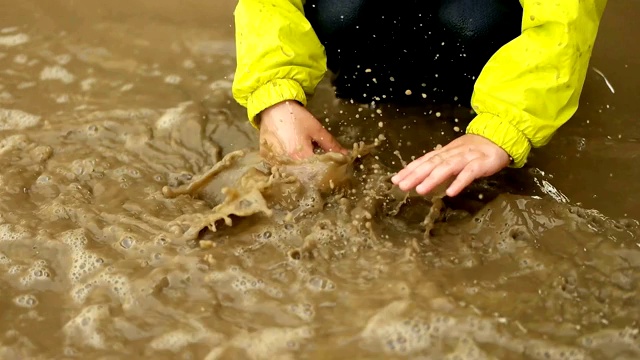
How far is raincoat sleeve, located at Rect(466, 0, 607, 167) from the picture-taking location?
5.01ft

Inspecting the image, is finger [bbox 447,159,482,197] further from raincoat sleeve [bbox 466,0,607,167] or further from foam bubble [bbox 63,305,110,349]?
foam bubble [bbox 63,305,110,349]

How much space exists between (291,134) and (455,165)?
1.42 ft

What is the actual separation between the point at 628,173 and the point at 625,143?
5.1 inches

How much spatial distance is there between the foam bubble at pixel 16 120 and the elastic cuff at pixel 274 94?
2.43ft

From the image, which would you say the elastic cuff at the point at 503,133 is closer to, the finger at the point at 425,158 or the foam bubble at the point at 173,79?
the finger at the point at 425,158

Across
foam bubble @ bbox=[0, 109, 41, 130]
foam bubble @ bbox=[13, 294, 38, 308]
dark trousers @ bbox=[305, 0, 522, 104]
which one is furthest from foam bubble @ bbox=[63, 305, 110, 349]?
dark trousers @ bbox=[305, 0, 522, 104]

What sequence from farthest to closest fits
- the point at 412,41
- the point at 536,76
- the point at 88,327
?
the point at 412,41 → the point at 536,76 → the point at 88,327

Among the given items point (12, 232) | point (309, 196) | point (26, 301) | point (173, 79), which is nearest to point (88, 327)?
point (26, 301)

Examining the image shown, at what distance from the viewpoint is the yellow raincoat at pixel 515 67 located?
154 cm

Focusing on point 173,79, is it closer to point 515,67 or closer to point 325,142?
point 325,142

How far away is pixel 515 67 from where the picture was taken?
158cm

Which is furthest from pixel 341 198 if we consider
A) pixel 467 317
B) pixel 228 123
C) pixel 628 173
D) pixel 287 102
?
pixel 628 173

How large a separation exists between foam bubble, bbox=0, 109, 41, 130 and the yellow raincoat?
2.40 feet

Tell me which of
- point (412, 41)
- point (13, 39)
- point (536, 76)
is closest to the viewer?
point (536, 76)
